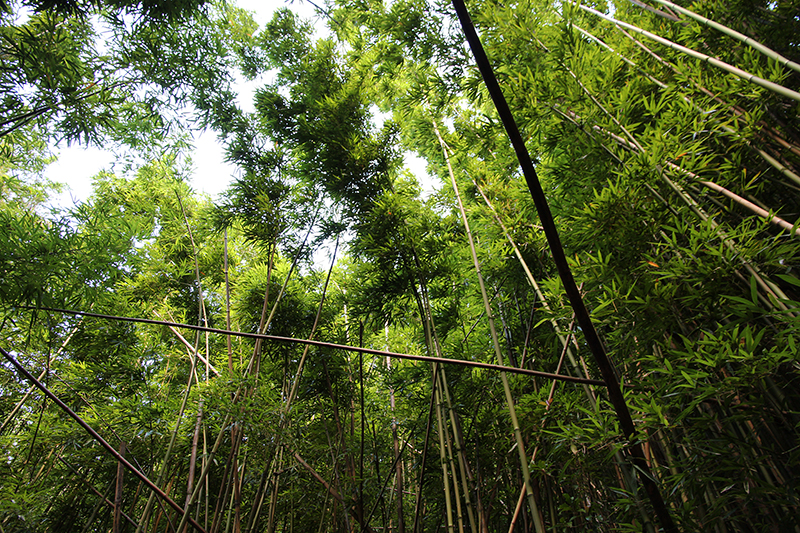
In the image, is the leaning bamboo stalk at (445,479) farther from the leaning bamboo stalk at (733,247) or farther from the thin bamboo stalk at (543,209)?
the leaning bamboo stalk at (733,247)

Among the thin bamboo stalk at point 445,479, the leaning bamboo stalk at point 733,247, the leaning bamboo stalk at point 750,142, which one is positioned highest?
the leaning bamboo stalk at point 750,142

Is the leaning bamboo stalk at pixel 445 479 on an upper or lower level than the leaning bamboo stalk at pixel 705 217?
lower

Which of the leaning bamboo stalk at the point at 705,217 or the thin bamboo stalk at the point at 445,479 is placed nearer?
the leaning bamboo stalk at the point at 705,217

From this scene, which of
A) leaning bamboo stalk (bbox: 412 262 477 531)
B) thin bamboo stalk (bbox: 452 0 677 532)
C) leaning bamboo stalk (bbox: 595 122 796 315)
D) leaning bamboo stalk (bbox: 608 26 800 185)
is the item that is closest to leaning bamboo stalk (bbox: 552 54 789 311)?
leaning bamboo stalk (bbox: 595 122 796 315)

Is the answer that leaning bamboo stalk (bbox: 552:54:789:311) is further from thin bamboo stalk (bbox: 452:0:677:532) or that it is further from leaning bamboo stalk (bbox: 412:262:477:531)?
leaning bamboo stalk (bbox: 412:262:477:531)

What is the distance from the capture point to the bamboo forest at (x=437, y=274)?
3.96 feet

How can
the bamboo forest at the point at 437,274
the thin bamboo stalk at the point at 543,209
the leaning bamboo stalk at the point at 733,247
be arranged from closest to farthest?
the thin bamboo stalk at the point at 543,209
the leaning bamboo stalk at the point at 733,247
the bamboo forest at the point at 437,274

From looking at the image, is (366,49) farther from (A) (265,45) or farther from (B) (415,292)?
(B) (415,292)

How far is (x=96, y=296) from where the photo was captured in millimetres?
2107

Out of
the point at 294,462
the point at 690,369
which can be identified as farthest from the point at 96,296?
the point at 690,369

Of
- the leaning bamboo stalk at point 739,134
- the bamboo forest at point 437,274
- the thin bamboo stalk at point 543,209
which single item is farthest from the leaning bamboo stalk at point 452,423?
the leaning bamboo stalk at point 739,134

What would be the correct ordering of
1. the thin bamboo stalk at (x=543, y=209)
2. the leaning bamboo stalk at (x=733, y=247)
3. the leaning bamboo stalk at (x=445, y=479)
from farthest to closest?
1. the leaning bamboo stalk at (x=445, y=479)
2. the leaning bamboo stalk at (x=733, y=247)
3. the thin bamboo stalk at (x=543, y=209)

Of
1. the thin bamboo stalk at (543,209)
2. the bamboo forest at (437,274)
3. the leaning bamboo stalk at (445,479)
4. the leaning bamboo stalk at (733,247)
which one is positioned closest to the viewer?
the thin bamboo stalk at (543,209)

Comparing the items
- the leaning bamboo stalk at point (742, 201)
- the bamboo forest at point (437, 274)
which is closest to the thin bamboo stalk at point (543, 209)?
the bamboo forest at point (437, 274)
